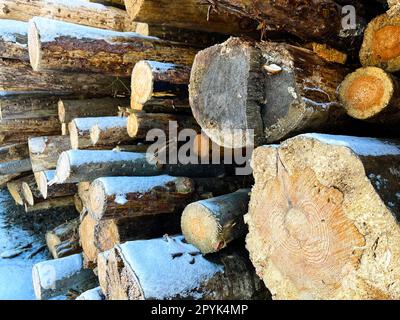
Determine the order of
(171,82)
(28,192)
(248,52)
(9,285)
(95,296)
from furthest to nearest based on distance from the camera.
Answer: (28,192)
(9,285)
(171,82)
(95,296)
(248,52)

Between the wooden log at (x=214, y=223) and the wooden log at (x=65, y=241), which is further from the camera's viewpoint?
the wooden log at (x=65, y=241)

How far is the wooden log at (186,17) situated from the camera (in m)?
2.42

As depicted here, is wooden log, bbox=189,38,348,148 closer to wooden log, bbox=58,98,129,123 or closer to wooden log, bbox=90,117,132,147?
wooden log, bbox=90,117,132,147

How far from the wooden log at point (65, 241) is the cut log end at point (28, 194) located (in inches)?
18.8

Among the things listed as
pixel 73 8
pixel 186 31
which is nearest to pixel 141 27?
pixel 186 31

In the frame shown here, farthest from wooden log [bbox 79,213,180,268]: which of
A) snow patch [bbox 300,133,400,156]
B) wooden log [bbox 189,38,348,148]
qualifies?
snow patch [bbox 300,133,400,156]

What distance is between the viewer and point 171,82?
2416 millimetres

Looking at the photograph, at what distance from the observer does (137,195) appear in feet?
7.82

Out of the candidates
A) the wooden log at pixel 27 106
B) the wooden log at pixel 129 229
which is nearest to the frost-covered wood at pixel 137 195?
the wooden log at pixel 129 229

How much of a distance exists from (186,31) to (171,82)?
2.16 ft

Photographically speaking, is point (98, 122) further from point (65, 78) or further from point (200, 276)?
point (200, 276)

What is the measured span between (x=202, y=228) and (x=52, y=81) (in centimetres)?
201

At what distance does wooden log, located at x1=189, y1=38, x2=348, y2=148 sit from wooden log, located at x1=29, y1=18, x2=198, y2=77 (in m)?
1.00

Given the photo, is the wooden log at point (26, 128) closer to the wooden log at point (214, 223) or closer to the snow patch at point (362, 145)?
the wooden log at point (214, 223)
